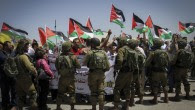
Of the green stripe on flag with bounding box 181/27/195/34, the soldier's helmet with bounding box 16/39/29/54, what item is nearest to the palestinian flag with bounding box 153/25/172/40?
the green stripe on flag with bounding box 181/27/195/34

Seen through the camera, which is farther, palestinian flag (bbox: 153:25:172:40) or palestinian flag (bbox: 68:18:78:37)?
palestinian flag (bbox: 153:25:172:40)

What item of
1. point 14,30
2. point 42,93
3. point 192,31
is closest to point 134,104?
point 42,93

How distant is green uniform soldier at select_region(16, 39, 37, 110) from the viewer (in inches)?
310

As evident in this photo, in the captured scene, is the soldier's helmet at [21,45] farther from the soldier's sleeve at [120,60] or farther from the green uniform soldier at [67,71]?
the soldier's sleeve at [120,60]

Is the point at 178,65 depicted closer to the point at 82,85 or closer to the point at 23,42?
the point at 82,85

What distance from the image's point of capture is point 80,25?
13641 millimetres

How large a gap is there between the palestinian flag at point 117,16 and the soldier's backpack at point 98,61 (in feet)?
21.1

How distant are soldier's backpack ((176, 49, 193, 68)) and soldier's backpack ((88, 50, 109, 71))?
358 centimetres

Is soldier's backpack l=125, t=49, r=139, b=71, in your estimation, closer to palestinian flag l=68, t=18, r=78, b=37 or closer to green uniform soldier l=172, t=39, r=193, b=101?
green uniform soldier l=172, t=39, r=193, b=101

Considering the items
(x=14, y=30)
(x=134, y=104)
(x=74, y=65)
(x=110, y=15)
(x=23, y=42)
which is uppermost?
(x=110, y=15)

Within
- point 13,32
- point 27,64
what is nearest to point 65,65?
point 27,64

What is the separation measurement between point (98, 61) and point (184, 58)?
12.9 ft

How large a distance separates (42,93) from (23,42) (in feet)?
6.37

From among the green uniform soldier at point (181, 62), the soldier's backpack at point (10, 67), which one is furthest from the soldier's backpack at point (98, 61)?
the green uniform soldier at point (181, 62)
